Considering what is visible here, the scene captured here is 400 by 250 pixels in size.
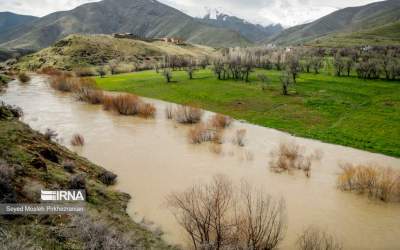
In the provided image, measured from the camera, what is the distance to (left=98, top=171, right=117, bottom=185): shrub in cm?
2257

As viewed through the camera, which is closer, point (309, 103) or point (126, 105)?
point (126, 105)

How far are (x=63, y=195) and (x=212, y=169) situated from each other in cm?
1305

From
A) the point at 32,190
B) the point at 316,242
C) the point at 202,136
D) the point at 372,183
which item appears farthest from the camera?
the point at 202,136

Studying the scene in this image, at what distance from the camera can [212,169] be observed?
26.9 meters

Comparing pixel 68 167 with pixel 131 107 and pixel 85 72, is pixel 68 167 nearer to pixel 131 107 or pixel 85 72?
pixel 131 107

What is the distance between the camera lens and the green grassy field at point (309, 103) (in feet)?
129

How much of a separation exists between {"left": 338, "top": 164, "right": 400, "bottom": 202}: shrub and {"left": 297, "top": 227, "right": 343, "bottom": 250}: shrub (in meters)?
6.59

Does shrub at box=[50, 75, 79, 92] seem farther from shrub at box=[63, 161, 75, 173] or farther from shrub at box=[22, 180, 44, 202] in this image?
shrub at box=[22, 180, 44, 202]

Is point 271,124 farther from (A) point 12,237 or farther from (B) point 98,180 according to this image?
(A) point 12,237

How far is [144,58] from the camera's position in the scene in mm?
136500

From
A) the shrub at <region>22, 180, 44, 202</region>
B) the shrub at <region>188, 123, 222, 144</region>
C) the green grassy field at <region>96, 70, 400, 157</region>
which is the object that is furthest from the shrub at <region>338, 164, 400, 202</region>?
the shrub at <region>22, 180, 44, 202</region>

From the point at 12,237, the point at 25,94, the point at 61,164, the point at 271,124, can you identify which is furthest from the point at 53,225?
the point at 25,94

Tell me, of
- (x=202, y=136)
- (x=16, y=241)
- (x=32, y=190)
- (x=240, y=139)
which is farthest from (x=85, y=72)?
(x=16, y=241)

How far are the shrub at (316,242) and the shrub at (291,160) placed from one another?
9.05 m
